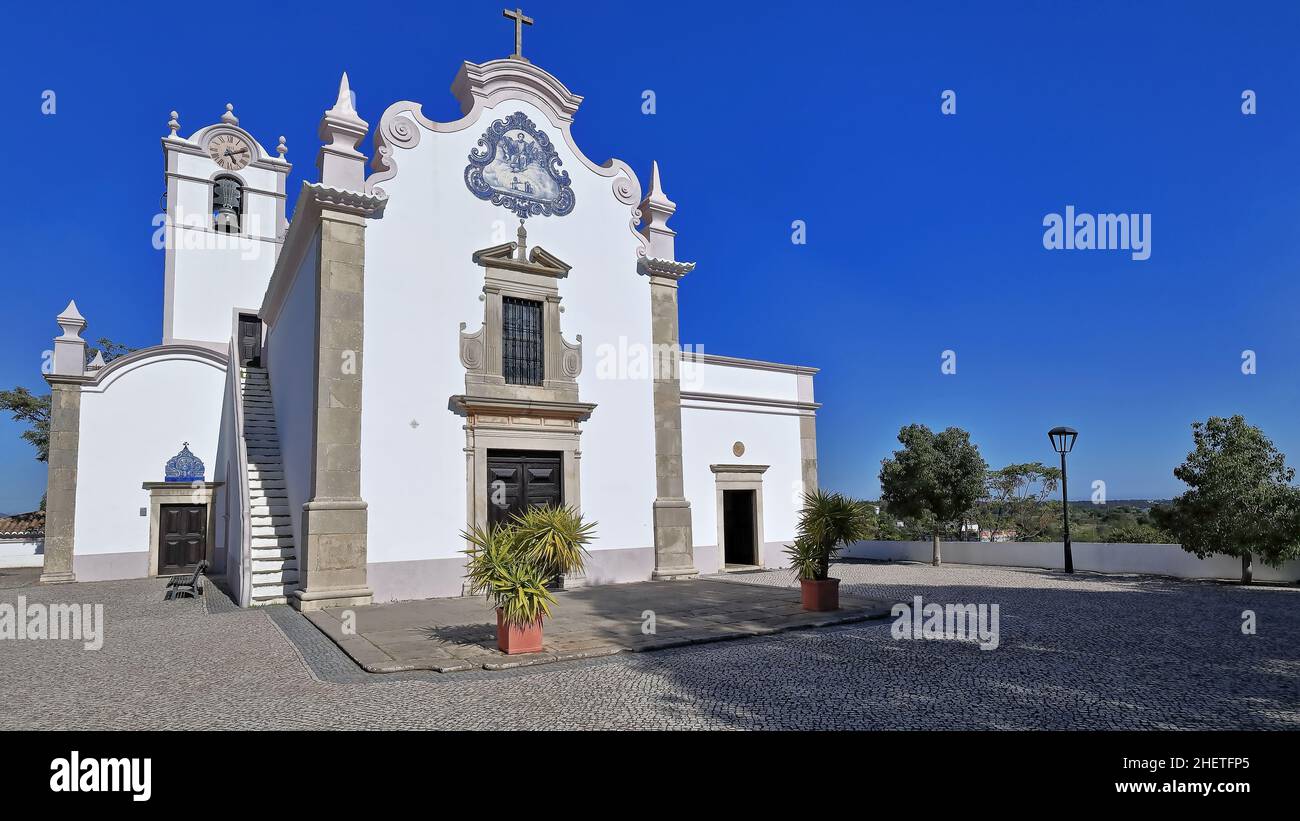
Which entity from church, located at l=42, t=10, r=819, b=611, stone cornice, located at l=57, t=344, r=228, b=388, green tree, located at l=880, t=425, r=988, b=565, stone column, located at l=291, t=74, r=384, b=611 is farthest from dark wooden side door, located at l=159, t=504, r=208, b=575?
green tree, located at l=880, t=425, r=988, b=565

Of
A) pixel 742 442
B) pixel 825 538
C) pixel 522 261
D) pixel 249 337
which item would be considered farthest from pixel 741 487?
pixel 249 337

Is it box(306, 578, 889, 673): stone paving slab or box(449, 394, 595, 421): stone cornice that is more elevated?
box(449, 394, 595, 421): stone cornice

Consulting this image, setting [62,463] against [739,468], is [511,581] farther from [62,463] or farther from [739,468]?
[62,463]

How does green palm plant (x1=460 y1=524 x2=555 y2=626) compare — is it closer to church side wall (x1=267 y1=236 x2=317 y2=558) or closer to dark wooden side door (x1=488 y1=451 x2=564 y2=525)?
dark wooden side door (x1=488 y1=451 x2=564 y2=525)

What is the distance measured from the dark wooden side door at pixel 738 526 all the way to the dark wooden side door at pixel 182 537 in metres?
12.7

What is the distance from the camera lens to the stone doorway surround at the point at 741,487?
1551 centimetres

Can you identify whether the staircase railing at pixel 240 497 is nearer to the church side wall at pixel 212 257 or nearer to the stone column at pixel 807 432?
the church side wall at pixel 212 257

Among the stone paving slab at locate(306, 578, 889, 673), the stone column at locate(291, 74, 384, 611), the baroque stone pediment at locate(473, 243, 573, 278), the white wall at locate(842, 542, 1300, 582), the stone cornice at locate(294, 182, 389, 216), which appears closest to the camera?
the stone paving slab at locate(306, 578, 889, 673)

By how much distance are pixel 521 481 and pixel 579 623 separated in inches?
168

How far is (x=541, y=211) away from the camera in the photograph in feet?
43.6

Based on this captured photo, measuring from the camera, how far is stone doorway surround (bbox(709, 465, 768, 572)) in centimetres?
1551
